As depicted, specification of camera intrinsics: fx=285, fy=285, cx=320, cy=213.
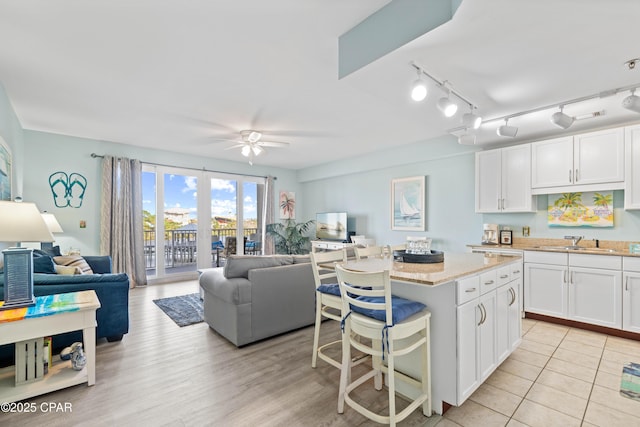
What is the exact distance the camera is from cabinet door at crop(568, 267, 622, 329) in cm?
305

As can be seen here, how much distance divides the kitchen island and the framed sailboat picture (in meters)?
3.04

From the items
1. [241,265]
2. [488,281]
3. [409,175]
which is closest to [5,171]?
[241,265]

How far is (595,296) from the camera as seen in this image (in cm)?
317

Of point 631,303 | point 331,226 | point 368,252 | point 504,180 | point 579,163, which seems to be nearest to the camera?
point 368,252

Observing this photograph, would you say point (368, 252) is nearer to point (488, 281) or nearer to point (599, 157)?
point (488, 281)

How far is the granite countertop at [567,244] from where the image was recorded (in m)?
3.20

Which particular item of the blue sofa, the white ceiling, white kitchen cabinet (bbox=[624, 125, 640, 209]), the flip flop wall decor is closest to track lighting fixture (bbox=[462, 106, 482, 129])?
the white ceiling

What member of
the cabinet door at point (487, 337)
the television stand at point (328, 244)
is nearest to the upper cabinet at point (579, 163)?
the cabinet door at point (487, 337)

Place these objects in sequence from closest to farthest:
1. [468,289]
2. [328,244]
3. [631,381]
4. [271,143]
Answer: [468,289], [631,381], [271,143], [328,244]

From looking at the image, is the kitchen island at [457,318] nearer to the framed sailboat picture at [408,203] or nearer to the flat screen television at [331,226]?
the framed sailboat picture at [408,203]

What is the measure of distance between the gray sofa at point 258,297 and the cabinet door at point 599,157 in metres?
3.48

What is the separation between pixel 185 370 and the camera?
236cm

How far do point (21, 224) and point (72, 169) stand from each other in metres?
3.77

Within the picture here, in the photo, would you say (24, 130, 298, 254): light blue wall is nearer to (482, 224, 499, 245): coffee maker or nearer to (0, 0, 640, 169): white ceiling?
(0, 0, 640, 169): white ceiling
